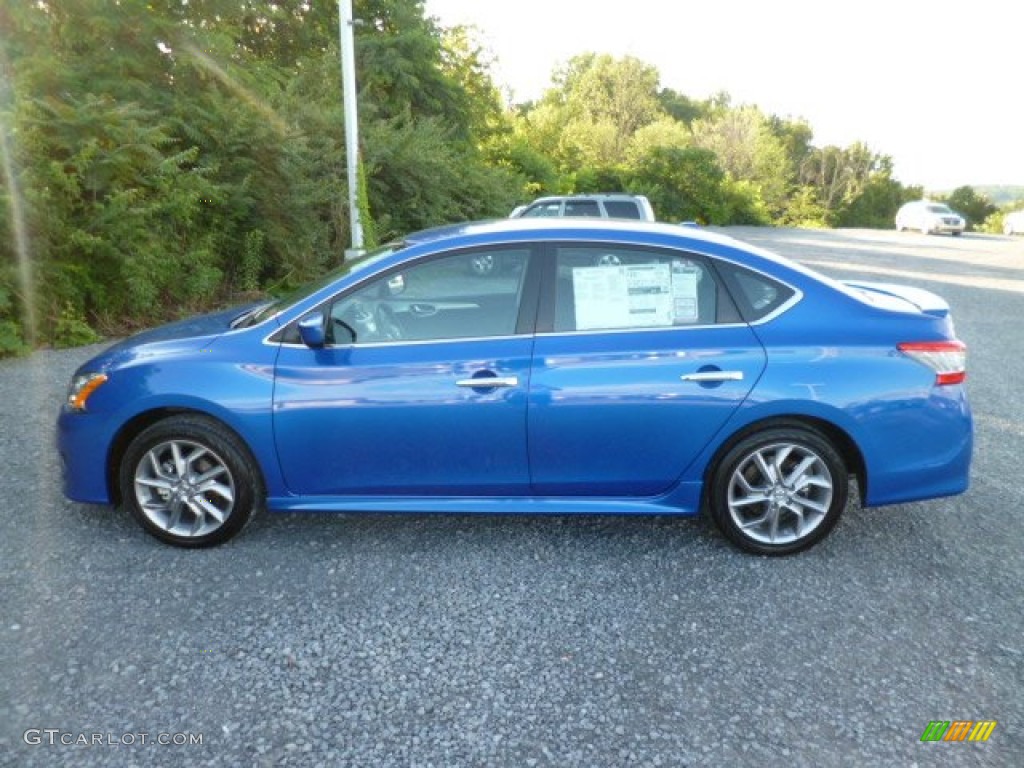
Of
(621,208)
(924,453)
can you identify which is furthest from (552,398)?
(621,208)

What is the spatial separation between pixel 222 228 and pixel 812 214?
164 feet

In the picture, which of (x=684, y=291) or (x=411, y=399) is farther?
(x=684, y=291)

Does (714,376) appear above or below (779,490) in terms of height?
above

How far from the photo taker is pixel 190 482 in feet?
12.5

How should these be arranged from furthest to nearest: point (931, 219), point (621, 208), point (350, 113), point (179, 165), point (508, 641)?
1. point (931, 219)
2. point (621, 208)
3. point (350, 113)
4. point (179, 165)
5. point (508, 641)

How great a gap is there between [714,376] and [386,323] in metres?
1.59

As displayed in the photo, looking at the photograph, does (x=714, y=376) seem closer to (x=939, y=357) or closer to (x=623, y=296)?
(x=623, y=296)

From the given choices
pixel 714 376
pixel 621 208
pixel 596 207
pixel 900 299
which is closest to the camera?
pixel 714 376

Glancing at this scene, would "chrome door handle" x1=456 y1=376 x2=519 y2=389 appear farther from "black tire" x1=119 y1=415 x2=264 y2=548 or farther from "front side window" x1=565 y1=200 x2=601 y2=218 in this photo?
"front side window" x1=565 y1=200 x2=601 y2=218

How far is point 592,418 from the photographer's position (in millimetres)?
3572

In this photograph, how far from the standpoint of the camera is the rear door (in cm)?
356

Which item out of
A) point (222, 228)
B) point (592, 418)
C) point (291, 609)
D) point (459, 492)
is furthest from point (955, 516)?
point (222, 228)

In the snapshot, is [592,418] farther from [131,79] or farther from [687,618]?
[131,79]

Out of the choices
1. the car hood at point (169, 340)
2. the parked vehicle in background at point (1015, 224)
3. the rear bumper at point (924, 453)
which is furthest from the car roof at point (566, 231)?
the parked vehicle in background at point (1015, 224)
